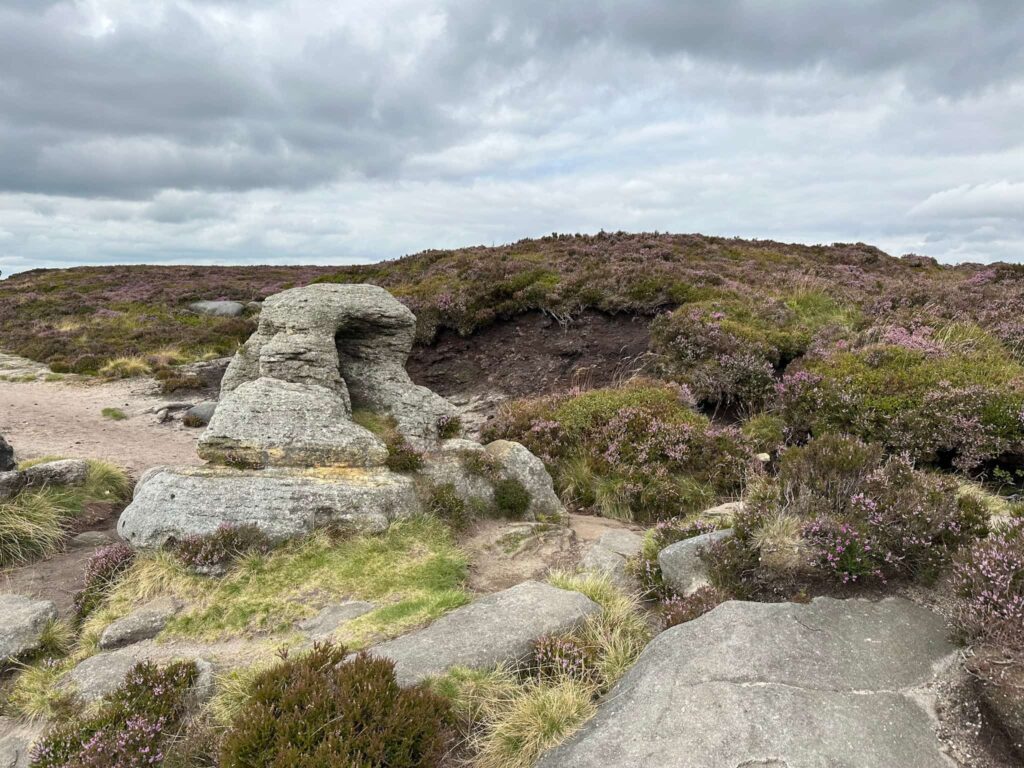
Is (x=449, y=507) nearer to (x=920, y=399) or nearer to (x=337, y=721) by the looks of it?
(x=337, y=721)

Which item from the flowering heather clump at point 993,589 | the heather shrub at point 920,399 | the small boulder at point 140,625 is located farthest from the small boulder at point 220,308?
the flowering heather clump at point 993,589

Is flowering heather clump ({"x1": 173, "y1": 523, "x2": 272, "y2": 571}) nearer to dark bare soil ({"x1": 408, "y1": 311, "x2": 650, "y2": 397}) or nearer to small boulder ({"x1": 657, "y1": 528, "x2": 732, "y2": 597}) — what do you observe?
small boulder ({"x1": 657, "y1": 528, "x2": 732, "y2": 597})

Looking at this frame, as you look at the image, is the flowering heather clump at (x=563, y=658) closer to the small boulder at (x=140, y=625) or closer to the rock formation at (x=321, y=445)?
the rock formation at (x=321, y=445)

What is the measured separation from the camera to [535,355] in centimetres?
2197

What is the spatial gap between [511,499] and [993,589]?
7.62 metres

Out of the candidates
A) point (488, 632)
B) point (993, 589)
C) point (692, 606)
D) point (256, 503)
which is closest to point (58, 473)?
point (256, 503)

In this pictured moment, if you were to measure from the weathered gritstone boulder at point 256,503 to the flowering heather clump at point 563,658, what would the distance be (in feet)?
13.8

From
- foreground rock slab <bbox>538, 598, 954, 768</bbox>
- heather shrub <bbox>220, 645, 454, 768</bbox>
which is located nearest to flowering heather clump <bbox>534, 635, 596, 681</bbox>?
foreground rock slab <bbox>538, 598, 954, 768</bbox>

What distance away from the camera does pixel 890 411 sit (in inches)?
509

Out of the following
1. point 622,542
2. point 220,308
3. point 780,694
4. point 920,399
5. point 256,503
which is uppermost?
point 220,308

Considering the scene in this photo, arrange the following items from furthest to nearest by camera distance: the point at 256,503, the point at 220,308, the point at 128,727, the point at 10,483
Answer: the point at 220,308
the point at 10,483
the point at 256,503
the point at 128,727

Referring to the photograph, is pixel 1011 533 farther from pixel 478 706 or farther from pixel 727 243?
pixel 727 243

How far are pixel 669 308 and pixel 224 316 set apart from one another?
32629 mm

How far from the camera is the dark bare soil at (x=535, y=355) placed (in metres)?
20.2
